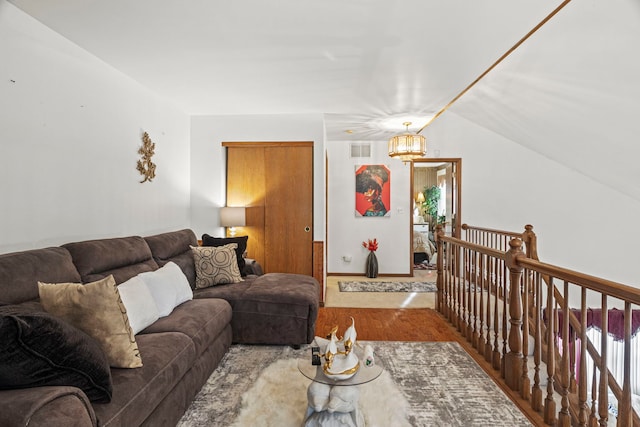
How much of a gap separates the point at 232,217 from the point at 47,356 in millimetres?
3058

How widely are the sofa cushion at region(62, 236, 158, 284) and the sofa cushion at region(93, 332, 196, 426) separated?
2.15 feet

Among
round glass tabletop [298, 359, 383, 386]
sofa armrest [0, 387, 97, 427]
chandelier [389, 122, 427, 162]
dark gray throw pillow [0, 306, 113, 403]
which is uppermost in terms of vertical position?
chandelier [389, 122, 427, 162]

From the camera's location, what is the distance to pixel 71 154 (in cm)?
269

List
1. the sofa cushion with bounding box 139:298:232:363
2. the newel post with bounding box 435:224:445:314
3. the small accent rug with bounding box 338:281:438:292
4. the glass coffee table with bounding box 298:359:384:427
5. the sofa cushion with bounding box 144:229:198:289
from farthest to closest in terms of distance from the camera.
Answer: the small accent rug with bounding box 338:281:438:292
the newel post with bounding box 435:224:445:314
the sofa cushion with bounding box 144:229:198:289
the sofa cushion with bounding box 139:298:232:363
the glass coffee table with bounding box 298:359:384:427

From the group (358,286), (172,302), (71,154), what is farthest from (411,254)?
(71,154)

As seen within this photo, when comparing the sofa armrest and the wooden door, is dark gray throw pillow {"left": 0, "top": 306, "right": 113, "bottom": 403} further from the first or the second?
the wooden door

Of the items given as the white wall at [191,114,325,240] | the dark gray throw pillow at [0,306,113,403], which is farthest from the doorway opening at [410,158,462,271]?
the dark gray throw pillow at [0,306,113,403]

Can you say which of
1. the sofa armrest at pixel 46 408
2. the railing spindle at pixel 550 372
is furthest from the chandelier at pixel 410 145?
the sofa armrest at pixel 46 408

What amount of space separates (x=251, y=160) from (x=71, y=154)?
7.40 feet

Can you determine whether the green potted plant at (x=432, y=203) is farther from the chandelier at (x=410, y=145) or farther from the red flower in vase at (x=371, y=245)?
the chandelier at (x=410, y=145)

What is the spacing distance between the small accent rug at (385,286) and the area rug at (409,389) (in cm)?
226

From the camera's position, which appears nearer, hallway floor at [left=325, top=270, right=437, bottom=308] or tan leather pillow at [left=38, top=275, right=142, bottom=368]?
tan leather pillow at [left=38, top=275, right=142, bottom=368]

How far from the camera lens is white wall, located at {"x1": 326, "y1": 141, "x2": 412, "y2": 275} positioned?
6520 millimetres

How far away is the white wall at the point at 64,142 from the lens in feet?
7.29
